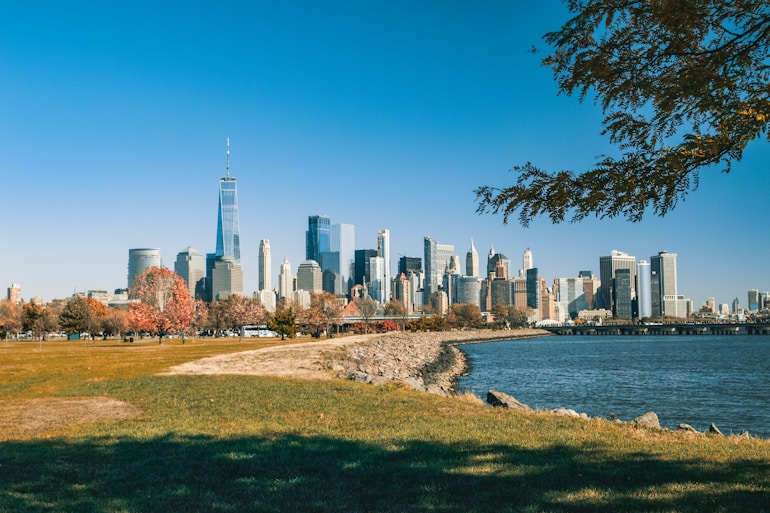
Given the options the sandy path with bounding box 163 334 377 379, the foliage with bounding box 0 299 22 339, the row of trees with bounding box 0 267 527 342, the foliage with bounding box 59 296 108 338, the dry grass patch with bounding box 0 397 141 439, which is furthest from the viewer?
A: the foliage with bounding box 0 299 22 339

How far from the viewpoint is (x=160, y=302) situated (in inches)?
2803

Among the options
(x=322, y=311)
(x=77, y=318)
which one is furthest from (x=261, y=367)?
(x=322, y=311)

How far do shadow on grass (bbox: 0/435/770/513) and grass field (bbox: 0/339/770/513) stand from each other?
0.03 meters

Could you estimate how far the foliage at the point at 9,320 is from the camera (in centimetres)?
11614

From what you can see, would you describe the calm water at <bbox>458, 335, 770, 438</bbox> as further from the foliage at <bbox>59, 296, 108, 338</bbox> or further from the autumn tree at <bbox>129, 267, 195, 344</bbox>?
the foliage at <bbox>59, 296, 108, 338</bbox>

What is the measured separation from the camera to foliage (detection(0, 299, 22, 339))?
381 feet

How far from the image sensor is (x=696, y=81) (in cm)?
702

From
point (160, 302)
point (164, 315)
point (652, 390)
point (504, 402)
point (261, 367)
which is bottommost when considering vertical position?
point (652, 390)

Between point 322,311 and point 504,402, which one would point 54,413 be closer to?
point 504,402

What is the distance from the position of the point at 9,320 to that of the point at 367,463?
13042cm

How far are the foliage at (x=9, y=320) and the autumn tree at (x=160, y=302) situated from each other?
56269mm

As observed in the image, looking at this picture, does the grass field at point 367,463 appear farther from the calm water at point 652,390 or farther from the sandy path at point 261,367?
the calm water at point 652,390

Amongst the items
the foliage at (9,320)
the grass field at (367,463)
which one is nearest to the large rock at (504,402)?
the grass field at (367,463)

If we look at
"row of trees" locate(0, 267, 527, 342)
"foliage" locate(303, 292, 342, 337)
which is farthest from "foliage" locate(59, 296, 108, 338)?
"foliage" locate(303, 292, 342, 337)
